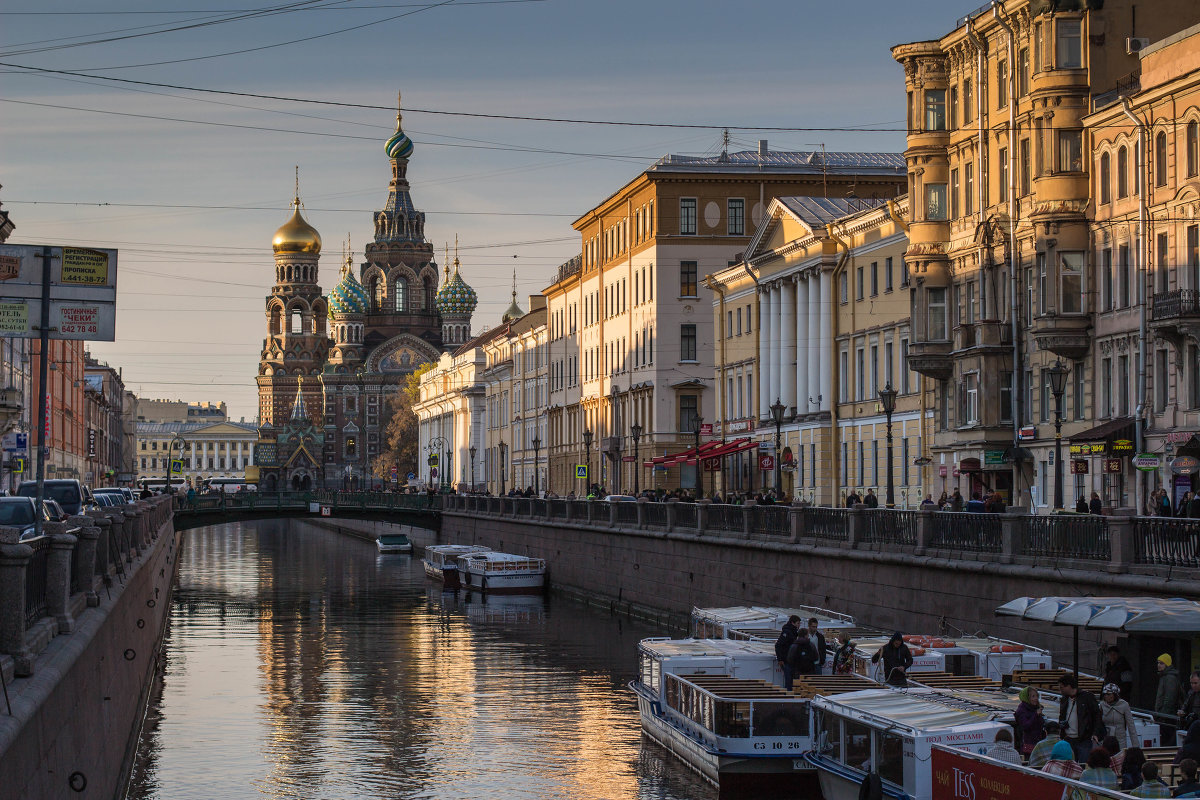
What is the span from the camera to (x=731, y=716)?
28.5m

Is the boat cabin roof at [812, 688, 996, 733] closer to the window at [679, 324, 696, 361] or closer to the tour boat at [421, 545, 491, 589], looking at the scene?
the tour boat at [421, 545, 491, 589]

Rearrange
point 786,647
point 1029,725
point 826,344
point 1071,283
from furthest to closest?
point 826,344, point 1071,283, point 786,647, point 1029,725

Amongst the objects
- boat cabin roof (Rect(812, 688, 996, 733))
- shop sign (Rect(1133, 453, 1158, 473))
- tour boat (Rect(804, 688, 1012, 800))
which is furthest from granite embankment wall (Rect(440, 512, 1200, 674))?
shop sign (Rect(1133, 453, 1158, 473))

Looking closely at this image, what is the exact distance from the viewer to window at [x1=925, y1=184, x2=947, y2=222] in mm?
54094

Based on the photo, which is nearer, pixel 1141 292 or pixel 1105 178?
pixel 1141 292

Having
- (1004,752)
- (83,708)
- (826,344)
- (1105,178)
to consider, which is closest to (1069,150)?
(1105,178)

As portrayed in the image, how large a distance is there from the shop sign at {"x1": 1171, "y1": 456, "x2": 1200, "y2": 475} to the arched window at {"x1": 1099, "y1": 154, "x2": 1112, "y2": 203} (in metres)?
8.00

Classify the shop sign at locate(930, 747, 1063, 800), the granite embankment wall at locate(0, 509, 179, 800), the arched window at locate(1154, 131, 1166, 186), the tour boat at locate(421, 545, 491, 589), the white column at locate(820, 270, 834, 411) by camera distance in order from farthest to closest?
the tour boat at locate(421, 545, 491, 589)
the white column at locate(820, 270, 834, 411)
the arched window at locate(1154, 131, 1166, 186)
the shop sign at locate(930, 747, 1063, 800)
the granite embankment wall at locate(0, 509, 179, 800)

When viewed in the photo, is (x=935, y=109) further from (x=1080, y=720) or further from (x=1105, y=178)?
(x=1080, y=720)

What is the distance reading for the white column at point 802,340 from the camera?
224 ft

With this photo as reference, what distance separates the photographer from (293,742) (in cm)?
3534

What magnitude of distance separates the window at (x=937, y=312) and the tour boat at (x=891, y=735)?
92.8 ft

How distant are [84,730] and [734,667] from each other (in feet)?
48.0

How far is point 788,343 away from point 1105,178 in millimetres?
25551
